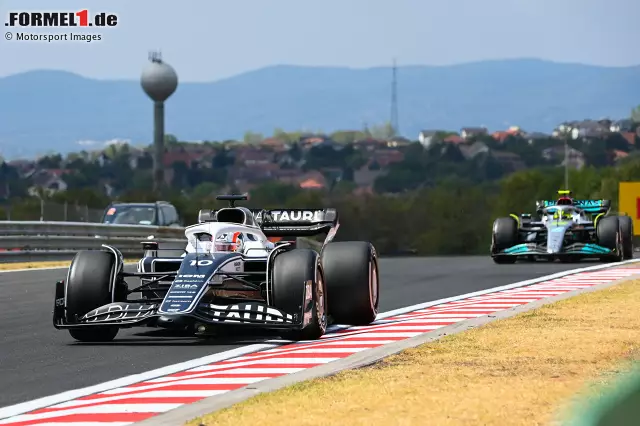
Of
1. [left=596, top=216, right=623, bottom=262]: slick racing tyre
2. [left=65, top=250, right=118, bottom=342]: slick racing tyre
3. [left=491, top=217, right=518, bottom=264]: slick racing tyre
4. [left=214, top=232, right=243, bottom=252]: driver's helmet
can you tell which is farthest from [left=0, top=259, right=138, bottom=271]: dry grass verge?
[left=65, top=250, right=118, bottom=342]: slick racing tyre

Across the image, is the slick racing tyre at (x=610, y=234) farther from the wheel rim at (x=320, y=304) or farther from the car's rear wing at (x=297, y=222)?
the wheel rim at (x=320, y=304)

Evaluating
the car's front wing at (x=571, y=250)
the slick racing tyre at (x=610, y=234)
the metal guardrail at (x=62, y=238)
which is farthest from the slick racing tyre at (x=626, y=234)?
the metal guardrail at (x=62, y=238)

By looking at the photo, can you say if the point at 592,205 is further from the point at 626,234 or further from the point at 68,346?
the point at 68,346

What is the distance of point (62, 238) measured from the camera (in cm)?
3112

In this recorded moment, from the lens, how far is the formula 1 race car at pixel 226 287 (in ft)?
45.3

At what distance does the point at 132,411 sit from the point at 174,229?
26.0 m

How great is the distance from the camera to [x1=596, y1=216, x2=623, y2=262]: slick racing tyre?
3134 centimetres

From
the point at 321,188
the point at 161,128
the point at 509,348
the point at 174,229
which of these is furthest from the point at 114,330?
the point at 161,128

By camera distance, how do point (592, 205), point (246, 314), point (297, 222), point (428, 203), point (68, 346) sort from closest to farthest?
1. point (246, 314)
2. point (68, 346)
3. point (297, 222)
4. point (592, 205)
5. point (428, 203)

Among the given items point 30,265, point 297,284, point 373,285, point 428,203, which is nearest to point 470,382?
point 297,284

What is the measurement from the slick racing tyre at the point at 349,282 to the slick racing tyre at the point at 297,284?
1334 mm

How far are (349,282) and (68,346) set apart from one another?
3228mm

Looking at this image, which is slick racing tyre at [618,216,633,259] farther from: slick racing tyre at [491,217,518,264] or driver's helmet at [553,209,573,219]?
slick racing tyre at [491,217,518,264]

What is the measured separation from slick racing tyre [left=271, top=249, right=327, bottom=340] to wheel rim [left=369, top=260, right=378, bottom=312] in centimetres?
163
